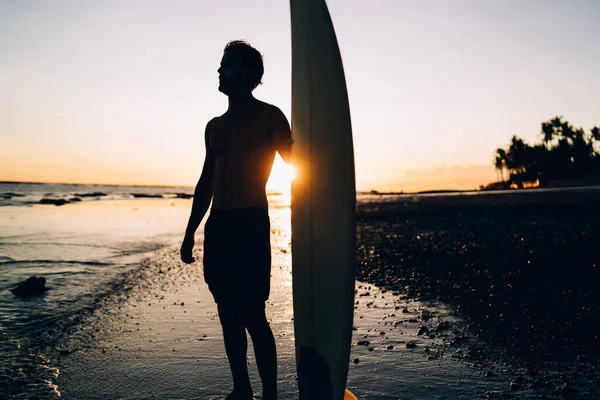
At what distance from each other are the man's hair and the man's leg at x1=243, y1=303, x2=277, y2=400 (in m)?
1.34

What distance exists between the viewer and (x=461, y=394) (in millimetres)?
2859

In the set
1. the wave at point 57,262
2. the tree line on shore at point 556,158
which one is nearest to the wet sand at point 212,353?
the wave at point 57,262

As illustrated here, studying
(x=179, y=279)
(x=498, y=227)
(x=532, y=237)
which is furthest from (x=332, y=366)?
(x=498, y=227)

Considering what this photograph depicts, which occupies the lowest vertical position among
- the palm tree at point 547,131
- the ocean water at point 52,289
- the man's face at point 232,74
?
the ocean water at point 52,289

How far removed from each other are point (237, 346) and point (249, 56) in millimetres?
1734

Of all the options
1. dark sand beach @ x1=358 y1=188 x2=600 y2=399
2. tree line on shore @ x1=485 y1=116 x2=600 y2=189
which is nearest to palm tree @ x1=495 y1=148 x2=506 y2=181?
tree line on shore @ x1=485 y1=116 x2=600 y2=189

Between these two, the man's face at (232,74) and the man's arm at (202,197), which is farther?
the man's arm at (202,197)

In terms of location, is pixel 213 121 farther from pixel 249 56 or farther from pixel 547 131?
pixel 547 131

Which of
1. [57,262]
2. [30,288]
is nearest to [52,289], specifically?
[30,288]

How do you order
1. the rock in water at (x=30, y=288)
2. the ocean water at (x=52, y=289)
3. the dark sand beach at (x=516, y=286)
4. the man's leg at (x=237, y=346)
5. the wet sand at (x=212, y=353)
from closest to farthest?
1. the man's leg at (x=237, y=346)
2. the wet sand at (x=212, y=353)
3. the dark sand beach at (x=516, y=286)
4. the ocean water at (x=52, y=289)
5. the rock in water at (x=30, y=288)

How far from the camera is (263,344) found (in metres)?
2.44

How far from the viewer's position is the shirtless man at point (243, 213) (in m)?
2.38

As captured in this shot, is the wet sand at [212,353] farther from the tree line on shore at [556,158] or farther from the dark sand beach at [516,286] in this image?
the tree line on shore at [556,158]

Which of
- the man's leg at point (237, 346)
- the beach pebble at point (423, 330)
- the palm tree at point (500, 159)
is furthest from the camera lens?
the palm tree at point (500, 159)
